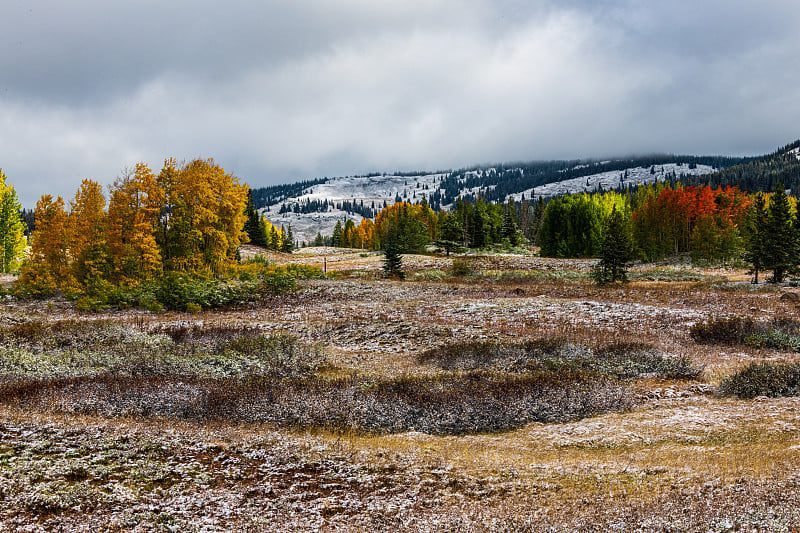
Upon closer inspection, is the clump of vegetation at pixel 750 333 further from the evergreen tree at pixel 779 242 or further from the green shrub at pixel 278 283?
the green shrub at pixel 278 283

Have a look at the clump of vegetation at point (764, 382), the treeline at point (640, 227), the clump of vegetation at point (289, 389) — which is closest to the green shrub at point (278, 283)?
the treeline at point (640, 227)

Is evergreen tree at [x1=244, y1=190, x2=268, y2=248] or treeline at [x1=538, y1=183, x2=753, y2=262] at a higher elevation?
evergreen tree at [x1=244, y1=190, x2=268, y2=248]

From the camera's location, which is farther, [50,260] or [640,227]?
[640,227]

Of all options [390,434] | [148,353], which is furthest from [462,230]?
[390,434]

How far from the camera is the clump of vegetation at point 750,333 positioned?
1788cm

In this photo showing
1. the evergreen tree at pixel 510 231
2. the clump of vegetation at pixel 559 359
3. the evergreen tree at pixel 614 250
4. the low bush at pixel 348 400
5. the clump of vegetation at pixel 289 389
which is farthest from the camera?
the evergreen tree at pixel 510 231

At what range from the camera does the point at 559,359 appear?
1585 centimetres

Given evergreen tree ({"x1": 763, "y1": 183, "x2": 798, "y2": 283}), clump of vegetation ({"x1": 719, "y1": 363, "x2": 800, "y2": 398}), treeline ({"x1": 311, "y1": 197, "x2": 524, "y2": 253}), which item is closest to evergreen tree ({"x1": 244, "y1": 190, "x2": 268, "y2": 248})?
treeline ({"x1": 311, "y1": 197, "x2": 524, "y2": 253})

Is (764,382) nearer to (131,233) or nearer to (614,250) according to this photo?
(614,250)

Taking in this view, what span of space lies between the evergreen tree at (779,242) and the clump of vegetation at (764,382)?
132 ft

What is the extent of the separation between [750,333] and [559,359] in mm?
9828

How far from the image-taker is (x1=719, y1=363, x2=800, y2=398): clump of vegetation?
454 inches

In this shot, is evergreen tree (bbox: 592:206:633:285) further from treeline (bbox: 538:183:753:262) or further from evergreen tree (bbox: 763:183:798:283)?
treeline (bbox: 538:183:753:262)

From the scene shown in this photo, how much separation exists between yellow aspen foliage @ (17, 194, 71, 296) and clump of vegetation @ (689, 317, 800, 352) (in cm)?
4134
